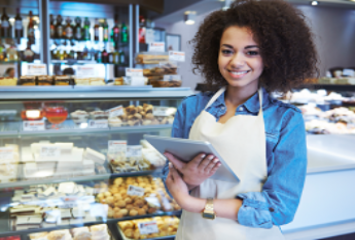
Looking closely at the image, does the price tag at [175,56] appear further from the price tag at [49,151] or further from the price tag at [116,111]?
the price tag at [49,151]

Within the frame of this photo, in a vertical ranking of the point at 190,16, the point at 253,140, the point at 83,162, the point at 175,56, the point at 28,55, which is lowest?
the point at 83,162

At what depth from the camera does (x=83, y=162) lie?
6.82 ft

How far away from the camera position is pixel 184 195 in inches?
41.0

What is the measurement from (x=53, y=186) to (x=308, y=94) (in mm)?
3684

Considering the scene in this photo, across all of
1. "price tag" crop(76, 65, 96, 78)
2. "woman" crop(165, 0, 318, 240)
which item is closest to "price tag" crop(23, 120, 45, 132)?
"price tag" crop(76, 65, 96, 78)

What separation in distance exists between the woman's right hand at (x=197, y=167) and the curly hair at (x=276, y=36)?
40 cm

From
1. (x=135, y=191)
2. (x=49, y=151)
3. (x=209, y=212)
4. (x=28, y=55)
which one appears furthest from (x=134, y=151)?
(x=28, y=55)

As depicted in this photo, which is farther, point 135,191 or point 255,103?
point 135,191

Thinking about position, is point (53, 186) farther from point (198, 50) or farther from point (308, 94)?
point (308, 94)

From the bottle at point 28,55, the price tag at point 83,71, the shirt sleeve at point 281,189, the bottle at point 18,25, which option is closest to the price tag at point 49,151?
the price tag at point 83,71

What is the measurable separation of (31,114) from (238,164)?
146 centimetres

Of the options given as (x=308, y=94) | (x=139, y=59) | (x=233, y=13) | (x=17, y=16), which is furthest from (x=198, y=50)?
(x=17, y=16)

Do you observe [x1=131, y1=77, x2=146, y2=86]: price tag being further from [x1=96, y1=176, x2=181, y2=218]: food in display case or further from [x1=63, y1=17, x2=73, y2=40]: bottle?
[x1=63, y1=17, x2=73, y2=40]: bottle

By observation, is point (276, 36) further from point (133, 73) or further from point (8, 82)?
point (8, 82)
